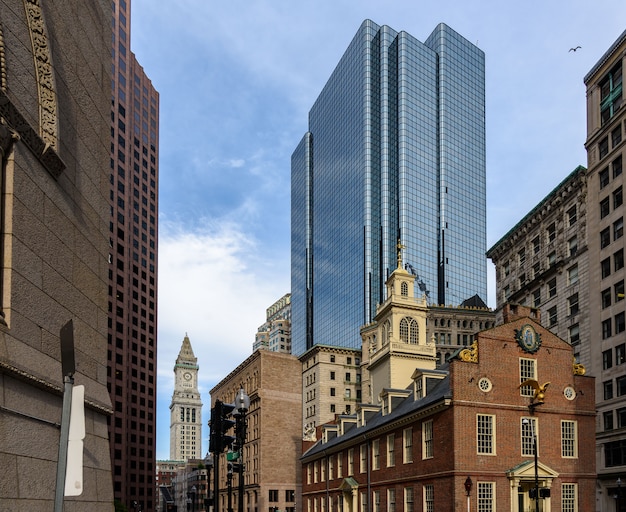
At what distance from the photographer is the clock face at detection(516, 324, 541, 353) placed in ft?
154

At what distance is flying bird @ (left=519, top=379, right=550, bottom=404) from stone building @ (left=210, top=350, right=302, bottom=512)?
56.4 m

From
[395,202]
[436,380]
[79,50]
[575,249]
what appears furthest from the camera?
[395,202]

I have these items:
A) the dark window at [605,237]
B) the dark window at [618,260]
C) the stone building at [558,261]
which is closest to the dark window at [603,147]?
the stone building at [558,261]

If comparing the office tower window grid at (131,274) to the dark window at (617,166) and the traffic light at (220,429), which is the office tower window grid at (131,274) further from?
the traffic light at (220,429)

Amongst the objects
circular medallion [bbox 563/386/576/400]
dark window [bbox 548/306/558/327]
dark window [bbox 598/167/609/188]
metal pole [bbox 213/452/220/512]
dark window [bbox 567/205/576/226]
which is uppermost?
dark window [bbox 598/167/609/188]

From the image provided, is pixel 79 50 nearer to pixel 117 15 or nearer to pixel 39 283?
pixel 39 283

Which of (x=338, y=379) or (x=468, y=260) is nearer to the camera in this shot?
(x=338, y=379)

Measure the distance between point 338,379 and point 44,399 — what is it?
300 ft

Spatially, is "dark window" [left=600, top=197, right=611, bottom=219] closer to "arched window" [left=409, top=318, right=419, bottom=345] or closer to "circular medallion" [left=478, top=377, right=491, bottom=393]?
"arched window" [left=409, top=318, right=419, bottom=345]

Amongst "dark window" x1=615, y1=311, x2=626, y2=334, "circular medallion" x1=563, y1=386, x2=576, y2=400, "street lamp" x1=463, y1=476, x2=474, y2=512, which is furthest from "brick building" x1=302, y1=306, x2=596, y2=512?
"dark window" x1=615, y1=311, x2=626, y2=334

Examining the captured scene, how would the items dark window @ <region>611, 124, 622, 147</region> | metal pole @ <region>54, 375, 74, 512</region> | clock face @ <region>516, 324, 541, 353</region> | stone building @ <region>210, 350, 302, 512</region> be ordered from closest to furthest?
metal pole @ <region>54, 375, 74, 512</region> < clock face @ <region>516, 324, 541, 353</region> < dark window @ <region>611, 124, 622, 147</region> < stone building @ <region>210, 350, 302, 512</region>

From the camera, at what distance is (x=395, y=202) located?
187125 millimetres

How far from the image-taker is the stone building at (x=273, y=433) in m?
96.2

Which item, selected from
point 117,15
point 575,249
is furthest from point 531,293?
point 117,15
